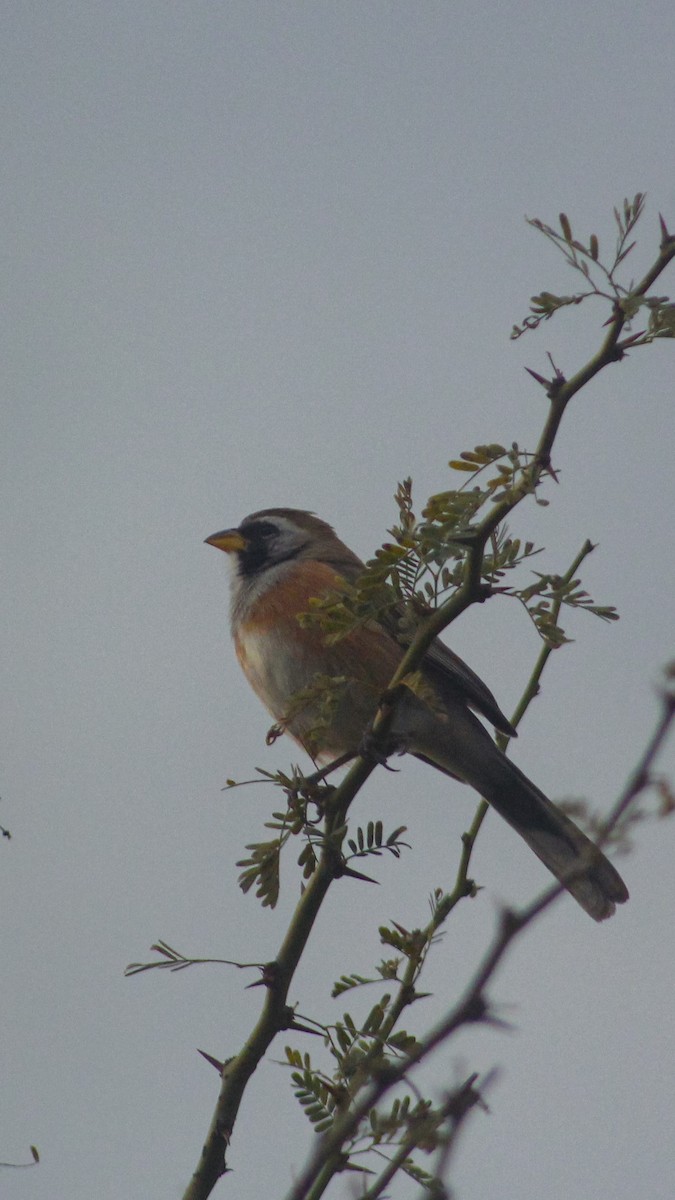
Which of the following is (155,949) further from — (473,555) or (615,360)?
(615,360)

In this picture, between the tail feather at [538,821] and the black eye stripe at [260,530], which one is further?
the black eye stripe at [260,530]

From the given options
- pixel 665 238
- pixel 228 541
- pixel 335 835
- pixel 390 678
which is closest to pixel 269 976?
pixel 335 835

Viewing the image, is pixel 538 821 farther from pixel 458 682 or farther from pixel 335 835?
pixel 335 835

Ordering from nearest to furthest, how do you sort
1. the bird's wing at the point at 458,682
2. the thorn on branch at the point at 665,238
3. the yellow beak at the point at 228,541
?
1. the thorn on branch at the point at 665,238
2. the bird's wing at the point at 458,682
3. the yellow beak at the point at 228,541

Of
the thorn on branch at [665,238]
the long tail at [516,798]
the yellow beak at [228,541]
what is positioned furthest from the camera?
the yellow beak at [228,541]

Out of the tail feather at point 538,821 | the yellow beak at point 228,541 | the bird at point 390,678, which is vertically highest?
the yellow beak at point 228,541

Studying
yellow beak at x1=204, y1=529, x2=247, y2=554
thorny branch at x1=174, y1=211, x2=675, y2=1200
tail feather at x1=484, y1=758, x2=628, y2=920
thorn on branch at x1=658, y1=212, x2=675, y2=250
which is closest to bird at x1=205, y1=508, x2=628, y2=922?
tail feather at x1=484, y1=758, x2=628, y2=920

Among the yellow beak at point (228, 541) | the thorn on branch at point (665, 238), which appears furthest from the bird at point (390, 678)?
the thorn on branch at point (665, 238)

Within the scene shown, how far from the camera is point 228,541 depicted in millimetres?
7945

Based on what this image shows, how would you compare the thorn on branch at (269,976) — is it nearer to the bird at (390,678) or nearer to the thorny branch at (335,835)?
the thorny branch at (335,835)

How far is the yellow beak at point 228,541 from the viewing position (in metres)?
7.87

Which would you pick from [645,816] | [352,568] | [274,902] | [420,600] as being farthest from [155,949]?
[352,568]

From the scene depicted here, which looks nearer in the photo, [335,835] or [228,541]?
[335,835]

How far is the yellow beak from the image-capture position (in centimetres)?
787
